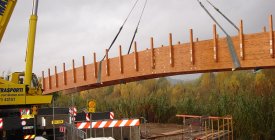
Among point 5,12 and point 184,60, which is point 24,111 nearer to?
point 5,12

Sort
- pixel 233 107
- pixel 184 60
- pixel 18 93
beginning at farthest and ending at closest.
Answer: pixel 233 107 → pixel 18 93 → pixel 184 60

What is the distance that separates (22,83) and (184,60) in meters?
5.87

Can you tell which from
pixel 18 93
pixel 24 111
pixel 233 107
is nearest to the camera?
pixel 18 93

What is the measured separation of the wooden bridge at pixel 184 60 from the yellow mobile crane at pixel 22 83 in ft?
6.15

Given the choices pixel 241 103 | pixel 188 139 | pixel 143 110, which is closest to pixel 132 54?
pixel 188 139

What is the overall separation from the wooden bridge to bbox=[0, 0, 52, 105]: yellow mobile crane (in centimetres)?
188

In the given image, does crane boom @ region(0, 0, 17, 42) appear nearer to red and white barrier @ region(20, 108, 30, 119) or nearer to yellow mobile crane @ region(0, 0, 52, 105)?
yellow mobile crane @ region(0, 0, 52, 105)

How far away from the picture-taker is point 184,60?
30.5ft

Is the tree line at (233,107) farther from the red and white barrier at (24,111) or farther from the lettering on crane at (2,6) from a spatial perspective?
the lettering on crane at (2,6)

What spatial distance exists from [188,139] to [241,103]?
3790mm

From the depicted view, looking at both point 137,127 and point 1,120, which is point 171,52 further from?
point 1,120

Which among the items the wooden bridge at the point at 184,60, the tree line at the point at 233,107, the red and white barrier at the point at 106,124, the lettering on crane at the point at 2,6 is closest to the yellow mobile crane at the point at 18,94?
the lettering on crane at the point at 2,6

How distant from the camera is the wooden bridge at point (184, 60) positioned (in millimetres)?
8070

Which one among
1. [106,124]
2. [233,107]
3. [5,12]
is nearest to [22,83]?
[5,12]
